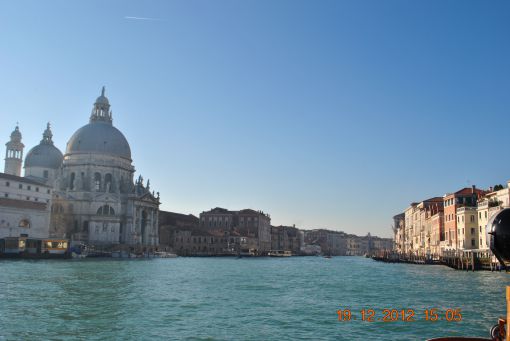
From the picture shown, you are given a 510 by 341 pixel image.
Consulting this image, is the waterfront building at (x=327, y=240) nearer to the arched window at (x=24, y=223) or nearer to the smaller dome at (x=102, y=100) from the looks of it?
the smaller dome at (x=102, y=100)

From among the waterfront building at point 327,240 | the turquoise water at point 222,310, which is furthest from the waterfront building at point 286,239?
the turquoise water at point 222,310

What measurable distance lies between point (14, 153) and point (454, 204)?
6923cm

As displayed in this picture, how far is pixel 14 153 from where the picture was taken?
284ft

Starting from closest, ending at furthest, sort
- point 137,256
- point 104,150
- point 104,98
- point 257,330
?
point 257,330 → point 137,256 → point 104,150 → point 104,98

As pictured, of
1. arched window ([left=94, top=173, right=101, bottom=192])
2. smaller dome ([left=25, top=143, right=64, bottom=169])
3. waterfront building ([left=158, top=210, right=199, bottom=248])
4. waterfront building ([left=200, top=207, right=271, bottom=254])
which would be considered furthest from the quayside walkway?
smaller dome ([left=25, top=143, right=64, bottom=169])

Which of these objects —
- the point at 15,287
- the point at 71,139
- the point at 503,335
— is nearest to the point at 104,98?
the point at 71,139

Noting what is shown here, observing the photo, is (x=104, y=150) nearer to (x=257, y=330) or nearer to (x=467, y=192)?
(x=467, y=192)

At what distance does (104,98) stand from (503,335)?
93317 mm

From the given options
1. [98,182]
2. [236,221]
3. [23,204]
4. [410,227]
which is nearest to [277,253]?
[236,221]

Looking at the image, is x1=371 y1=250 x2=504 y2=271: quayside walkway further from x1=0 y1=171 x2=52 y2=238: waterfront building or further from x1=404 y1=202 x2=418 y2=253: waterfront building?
x1=0 y1=171 x2=52 y2=238: waterfront building

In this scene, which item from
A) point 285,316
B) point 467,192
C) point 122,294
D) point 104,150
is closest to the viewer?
point 285,316

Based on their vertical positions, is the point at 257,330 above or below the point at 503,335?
below

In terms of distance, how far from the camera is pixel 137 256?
7512 centimetres
